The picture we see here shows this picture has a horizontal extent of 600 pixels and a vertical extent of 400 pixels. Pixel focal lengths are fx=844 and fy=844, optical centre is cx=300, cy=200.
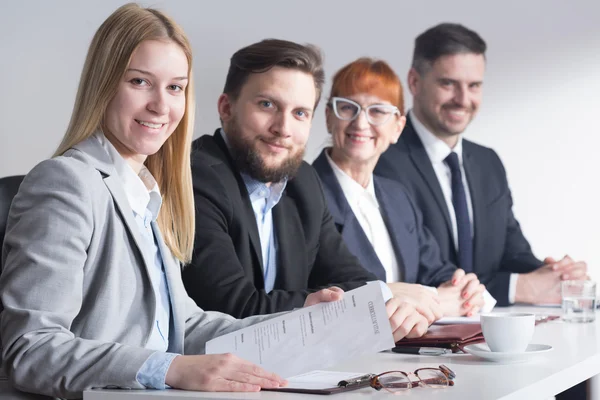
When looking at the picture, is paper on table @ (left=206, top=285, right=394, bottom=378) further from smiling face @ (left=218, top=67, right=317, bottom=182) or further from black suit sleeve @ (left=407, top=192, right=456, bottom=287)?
black suit sleeve @ (left=407, top=192, right=456, bottom=287)

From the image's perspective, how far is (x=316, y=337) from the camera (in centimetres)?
154

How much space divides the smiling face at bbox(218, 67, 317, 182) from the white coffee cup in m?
0.94

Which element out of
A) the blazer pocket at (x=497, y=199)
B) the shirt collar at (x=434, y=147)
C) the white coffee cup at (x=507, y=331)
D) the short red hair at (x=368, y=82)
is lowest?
the white coffee cup at (x=507, y=331)

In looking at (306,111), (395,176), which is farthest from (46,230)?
(395,176)

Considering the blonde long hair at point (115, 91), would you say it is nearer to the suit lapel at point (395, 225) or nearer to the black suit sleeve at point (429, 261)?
the suit lapel at point (395, 225)

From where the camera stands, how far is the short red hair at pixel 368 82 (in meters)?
3.15

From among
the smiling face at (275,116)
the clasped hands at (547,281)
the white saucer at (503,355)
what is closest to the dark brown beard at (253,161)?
the smiling face at (275,116)

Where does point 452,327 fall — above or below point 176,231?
below

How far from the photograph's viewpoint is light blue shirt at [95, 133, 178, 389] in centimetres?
158

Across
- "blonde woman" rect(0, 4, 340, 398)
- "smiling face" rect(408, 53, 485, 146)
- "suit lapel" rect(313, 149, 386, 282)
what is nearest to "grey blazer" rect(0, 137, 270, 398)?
"blonde woman" rect(0, 4, 340, 398)

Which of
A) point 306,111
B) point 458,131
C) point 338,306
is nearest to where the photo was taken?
point 338,306

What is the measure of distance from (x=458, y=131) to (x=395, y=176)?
519 millimetres

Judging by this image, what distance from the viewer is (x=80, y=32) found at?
289 cm

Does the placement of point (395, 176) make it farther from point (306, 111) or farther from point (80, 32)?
point (80, 32)
